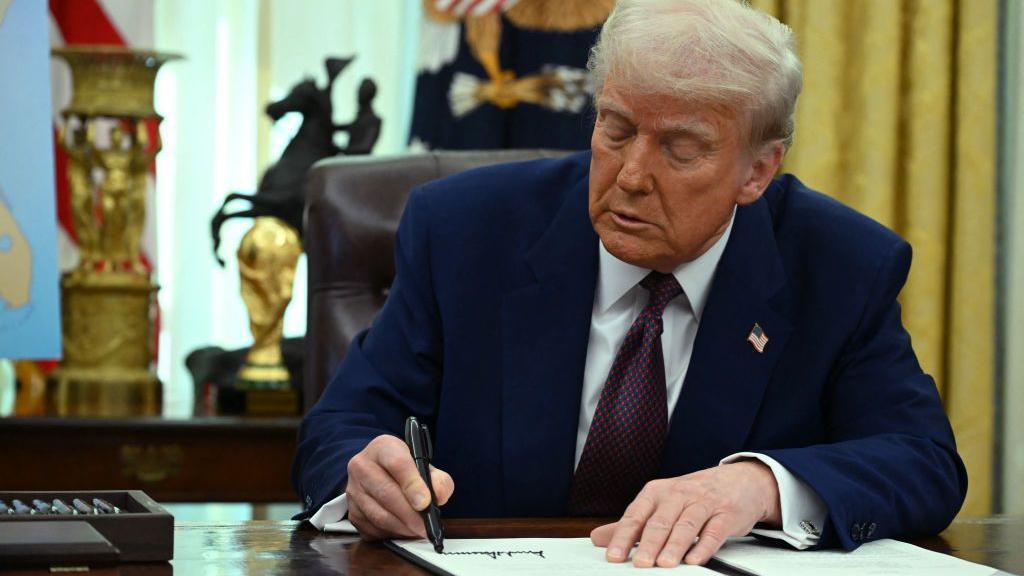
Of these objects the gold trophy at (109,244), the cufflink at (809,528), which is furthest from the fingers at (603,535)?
the gold trophy at (109,244)

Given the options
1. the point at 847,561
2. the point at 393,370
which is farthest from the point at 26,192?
the point at 847,561

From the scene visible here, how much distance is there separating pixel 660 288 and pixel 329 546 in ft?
2.19

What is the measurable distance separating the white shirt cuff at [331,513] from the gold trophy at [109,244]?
1.56 metres

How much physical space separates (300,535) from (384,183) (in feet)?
3.38

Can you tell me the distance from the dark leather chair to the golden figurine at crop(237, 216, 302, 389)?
566 millimetres

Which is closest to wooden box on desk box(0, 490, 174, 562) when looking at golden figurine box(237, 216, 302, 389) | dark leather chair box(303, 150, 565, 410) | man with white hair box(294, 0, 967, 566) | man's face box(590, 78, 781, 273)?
man with white hair box(294, 0, 967, 566)

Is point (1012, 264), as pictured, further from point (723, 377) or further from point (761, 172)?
point (723, 377)

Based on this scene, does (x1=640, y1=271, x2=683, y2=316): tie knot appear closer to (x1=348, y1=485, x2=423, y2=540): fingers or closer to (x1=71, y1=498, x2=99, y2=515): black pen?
(x1=348, y1=485, x2=423, y2=540): fingers

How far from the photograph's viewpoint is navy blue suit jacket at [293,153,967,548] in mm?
1894

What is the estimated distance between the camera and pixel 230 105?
12.3 ft

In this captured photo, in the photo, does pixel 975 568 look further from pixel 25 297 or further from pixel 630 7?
pixel 25 297

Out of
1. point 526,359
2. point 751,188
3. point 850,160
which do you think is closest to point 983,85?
point 850,160

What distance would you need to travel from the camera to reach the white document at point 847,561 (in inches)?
53.7
